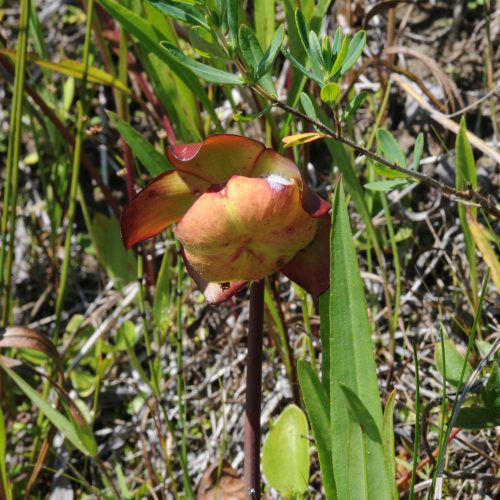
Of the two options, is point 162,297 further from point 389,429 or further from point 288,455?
point 389,429

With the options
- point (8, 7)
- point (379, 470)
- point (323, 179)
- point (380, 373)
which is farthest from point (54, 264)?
point (379, 470)

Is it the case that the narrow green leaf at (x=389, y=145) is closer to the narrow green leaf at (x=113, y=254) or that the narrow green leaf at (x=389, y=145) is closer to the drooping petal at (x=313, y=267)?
the drooping petal at (x=313, y=267)

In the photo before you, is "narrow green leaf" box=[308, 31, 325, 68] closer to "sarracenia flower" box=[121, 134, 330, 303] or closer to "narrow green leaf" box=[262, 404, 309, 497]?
"sarracenia flower" box=[121, 134, 330, 303]

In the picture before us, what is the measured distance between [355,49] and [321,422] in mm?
682

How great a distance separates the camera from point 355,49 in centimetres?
131

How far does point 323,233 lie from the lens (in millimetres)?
1250

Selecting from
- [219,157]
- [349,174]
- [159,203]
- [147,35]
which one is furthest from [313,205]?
[147,35]

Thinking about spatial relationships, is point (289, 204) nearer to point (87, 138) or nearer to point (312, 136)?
point (312, 136)

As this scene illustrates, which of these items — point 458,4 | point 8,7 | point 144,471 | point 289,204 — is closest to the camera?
point 289,204

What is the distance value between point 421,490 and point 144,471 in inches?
36.8

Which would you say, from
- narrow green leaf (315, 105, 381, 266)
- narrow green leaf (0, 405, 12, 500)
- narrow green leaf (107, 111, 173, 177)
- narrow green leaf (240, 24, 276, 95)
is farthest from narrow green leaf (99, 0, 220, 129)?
narrow green leaf (0, 405, 12, 500)

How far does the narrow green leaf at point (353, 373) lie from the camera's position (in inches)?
46.7

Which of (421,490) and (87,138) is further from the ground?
(87,138)

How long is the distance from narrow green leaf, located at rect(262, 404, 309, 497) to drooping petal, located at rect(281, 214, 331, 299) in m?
0.44
